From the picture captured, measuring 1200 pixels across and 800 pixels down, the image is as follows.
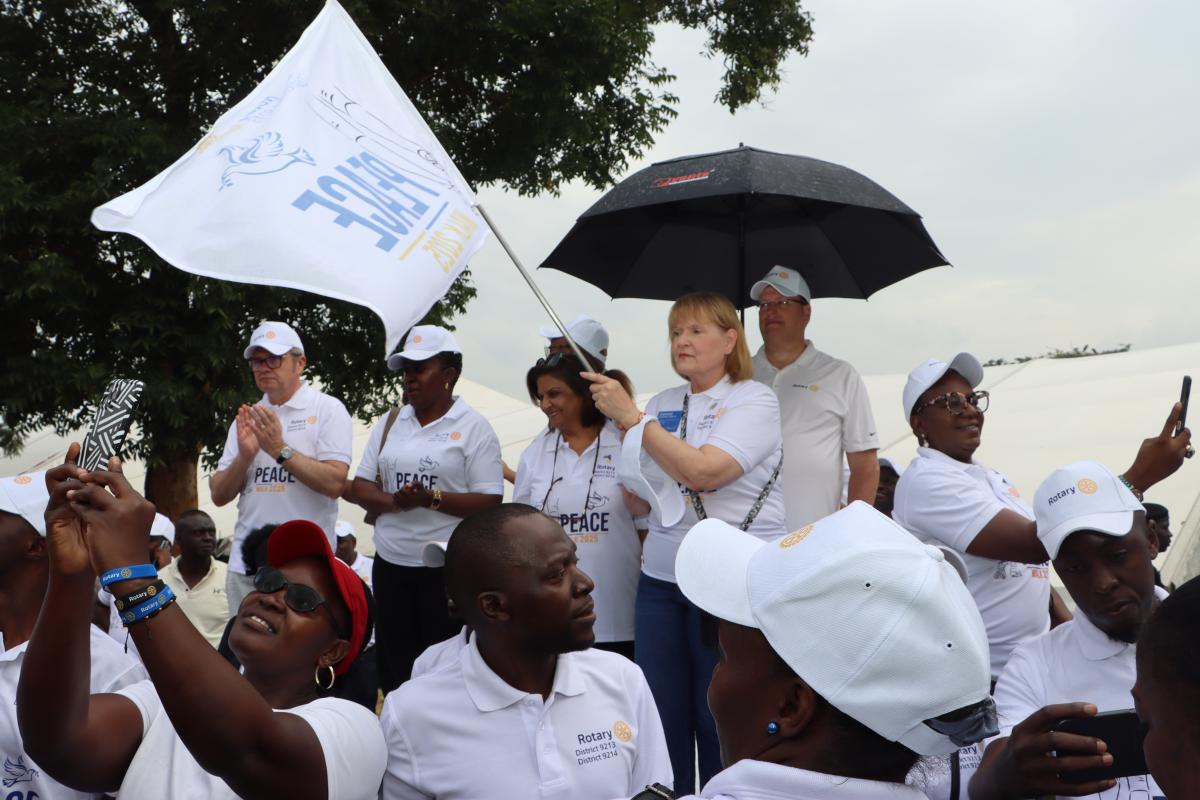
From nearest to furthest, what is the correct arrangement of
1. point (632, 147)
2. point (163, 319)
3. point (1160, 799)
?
point (1160, 799) < point (163, 319) < point (632, 147)

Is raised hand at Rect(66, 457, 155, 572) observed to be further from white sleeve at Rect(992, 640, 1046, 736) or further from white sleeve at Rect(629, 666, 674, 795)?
white sleeve at Rect(992, 640, 1046, 736)

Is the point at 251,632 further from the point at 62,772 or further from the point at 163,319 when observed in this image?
the point at 163,319

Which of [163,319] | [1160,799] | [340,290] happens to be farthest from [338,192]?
[163,319]

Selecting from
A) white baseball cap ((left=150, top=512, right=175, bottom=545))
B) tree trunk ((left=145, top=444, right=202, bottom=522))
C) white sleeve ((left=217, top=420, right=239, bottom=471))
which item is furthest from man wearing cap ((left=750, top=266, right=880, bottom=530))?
tree trunk ((left=145, top=444, right=202, bottom=522))

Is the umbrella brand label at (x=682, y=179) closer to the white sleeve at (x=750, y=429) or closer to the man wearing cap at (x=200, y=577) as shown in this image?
the white sleeve at (x=750, y=429)

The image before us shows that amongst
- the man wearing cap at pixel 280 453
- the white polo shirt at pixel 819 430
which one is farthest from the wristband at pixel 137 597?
the man wearing cap at pixel 280 453

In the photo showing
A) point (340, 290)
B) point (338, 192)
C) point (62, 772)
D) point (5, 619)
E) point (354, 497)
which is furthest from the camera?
point (354, 497)

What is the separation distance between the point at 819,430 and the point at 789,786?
308cm

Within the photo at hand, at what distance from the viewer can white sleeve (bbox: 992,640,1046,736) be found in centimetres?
270

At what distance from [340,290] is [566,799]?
1563mm

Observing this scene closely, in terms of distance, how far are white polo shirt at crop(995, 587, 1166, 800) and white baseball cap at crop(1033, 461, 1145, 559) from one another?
8.9 inches

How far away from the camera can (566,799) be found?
8.12 feet

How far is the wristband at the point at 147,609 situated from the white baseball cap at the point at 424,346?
3332 millimetres

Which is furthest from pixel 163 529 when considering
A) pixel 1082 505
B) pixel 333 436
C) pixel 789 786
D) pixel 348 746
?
pixel 789 786
